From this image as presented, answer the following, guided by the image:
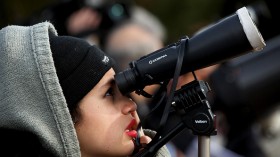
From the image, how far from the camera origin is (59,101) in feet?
7.54

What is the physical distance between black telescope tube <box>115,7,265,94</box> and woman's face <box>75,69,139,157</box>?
103 millimetres

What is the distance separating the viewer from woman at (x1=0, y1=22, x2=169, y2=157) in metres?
2.29

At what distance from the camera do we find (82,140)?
2389 millimetres

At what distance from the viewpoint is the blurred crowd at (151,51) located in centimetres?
393

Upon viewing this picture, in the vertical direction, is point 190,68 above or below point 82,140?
above

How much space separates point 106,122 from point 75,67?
0.69 feet

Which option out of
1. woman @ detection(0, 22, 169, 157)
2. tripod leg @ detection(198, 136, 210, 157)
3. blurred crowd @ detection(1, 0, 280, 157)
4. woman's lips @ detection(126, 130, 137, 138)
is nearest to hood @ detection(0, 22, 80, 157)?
woman @ detection(0, 22, 169, 157)

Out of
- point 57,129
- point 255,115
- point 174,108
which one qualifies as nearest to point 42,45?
point 57,129

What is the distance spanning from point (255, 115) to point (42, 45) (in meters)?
2.12

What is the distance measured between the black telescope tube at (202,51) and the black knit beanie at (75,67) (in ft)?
0.35

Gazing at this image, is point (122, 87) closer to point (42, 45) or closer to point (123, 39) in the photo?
point (42, 45)

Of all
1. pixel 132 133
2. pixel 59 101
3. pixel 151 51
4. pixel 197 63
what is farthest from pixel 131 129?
pixel 151 51

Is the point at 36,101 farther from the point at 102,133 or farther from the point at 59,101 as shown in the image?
the point at 102,133

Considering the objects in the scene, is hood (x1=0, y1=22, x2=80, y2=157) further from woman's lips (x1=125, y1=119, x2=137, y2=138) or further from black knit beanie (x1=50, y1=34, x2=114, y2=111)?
woman's lips (x1=125, y1=119, x2=137, y2=138)
